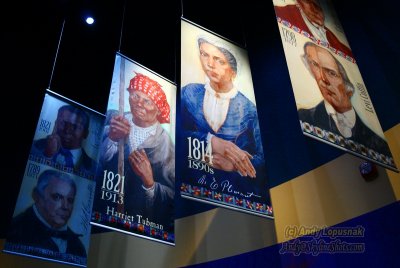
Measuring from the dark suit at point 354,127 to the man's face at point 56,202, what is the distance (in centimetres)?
328

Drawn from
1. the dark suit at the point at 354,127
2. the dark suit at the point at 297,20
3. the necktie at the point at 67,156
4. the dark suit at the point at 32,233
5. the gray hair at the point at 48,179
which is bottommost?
the dark suit at the point at 32,233

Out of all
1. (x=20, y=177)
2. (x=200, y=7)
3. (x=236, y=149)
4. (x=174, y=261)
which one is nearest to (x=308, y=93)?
(x=236, y=149)

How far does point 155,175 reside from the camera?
4.16 metres

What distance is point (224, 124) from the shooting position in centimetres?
386

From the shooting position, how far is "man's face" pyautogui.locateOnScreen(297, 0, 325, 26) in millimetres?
4094

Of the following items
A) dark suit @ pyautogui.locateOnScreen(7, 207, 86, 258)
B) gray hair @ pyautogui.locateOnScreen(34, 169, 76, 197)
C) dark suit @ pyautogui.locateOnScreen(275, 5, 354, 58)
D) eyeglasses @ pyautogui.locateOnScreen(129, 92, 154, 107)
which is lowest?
dark suit @ pyautogui.locateOnScreen(7, 207, 86, 258)

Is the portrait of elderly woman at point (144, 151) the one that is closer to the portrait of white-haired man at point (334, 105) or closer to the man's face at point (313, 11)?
the portrait of white-haired man at point (334, 105)

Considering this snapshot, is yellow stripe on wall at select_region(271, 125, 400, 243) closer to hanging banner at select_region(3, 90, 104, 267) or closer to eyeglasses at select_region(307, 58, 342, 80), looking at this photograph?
eyeglasses at select_region(307, 58, 342, 80)

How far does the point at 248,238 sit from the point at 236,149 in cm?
227

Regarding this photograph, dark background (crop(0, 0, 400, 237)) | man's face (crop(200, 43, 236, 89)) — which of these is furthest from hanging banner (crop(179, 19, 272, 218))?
dark background (crop(0, 0, 400, 237))

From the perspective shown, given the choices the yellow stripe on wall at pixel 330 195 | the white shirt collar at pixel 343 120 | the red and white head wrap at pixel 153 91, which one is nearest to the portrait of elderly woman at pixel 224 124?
the red and white head wrap at pixel 153 91

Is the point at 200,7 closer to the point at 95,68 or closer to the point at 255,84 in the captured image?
the point at 255,84

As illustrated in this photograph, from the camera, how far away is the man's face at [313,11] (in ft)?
13.4

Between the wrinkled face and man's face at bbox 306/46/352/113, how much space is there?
193cm
